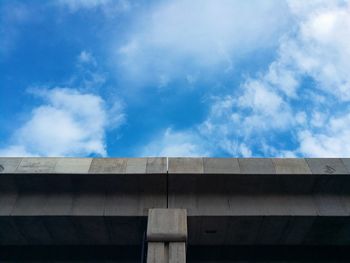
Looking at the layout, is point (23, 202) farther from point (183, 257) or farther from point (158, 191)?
point (183, 257)

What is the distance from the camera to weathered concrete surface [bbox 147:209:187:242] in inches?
372

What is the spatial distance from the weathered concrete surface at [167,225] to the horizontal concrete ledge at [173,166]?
1.29m

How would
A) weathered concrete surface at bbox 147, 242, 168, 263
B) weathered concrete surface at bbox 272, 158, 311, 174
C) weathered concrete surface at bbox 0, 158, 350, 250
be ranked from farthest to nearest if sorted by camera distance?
1. weathered concrete surface at bbox 272, 158, 311, 174
2. weathered concrete surface at bbox 0, 158, 350, 250
3. weathered concrete surface at bbox 147, 242, 168, 263

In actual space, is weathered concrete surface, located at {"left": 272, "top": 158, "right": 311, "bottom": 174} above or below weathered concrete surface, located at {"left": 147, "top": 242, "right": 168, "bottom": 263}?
above

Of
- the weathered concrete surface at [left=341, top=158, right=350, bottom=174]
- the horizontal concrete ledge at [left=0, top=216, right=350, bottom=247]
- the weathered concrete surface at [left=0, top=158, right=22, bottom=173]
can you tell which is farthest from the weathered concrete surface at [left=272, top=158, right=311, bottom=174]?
the weathered concrete surface at [left=0, top=158, right=22, bottom=173]

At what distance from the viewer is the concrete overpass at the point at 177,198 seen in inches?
406

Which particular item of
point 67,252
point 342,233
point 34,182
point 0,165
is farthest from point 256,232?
point 0,165

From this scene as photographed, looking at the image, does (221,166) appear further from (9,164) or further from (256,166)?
(9,164)

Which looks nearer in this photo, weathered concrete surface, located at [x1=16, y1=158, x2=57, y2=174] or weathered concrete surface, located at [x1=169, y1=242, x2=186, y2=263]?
weathered concrete surface, located at [x1=169, y1=242, x2=186, y2=263]

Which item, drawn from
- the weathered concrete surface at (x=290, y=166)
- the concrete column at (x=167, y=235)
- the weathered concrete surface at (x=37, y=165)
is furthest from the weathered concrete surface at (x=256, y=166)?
the weathered concrete surface at (x=37, y=165)

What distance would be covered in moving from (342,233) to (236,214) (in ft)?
12.9

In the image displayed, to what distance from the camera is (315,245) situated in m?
11.7

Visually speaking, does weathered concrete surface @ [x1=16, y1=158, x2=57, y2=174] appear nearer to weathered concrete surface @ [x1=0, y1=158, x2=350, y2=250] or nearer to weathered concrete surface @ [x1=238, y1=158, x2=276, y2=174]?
weathered concrete surface @ [x1=0, y1=158, x2=350, y2=250]

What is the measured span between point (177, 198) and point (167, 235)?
1470 mm
